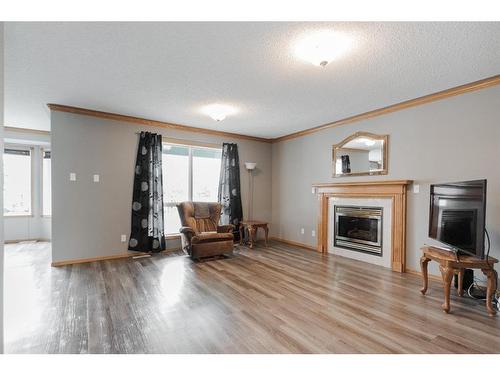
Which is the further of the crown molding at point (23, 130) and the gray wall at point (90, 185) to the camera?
the crown molding at point (23, 130)

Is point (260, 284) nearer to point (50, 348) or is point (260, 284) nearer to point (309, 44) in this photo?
point (50, 348)

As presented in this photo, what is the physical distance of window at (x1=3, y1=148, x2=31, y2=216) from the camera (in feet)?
18.2

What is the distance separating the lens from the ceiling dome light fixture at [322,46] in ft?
6.62

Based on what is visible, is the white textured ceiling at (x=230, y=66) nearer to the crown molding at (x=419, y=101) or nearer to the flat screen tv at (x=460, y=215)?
the crown molding at (x=419, y=101)

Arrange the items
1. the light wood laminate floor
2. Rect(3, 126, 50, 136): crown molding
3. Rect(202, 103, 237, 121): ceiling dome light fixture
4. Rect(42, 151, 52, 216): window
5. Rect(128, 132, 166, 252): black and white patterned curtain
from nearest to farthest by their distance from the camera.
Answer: the light wood laminate floor
Rect(202, 103, 237, 121): ceiling dome light fixture
Rect(128, 132, 166, 252): black and white patterned curtain
Rect(3, 126, 50, 136): crown molding
Rect(42, 151, 52, 216): window

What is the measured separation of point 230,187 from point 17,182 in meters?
4.77

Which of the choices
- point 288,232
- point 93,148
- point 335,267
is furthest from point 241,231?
point 93,148

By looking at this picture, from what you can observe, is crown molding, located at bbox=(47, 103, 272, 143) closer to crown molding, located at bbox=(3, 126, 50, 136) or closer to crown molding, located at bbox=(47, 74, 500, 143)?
crown molding, located at bbox=(47, 74, 500, 143)

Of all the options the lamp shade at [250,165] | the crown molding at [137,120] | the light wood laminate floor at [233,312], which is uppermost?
the crown molding at [137,120]

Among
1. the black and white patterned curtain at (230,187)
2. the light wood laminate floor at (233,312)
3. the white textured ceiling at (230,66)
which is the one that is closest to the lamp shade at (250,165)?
the black and white patterned curtain at (230,187)

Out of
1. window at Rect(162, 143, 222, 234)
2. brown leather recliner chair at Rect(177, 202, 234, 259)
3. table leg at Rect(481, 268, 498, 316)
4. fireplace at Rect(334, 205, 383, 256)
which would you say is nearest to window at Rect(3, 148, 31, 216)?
window at Rect(162, 143, 222, 234)

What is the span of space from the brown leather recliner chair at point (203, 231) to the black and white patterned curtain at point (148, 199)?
47 centimetres

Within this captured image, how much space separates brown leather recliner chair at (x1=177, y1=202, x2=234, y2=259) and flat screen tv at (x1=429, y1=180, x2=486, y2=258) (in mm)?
2937

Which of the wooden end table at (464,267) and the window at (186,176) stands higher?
the window at (186,176)
